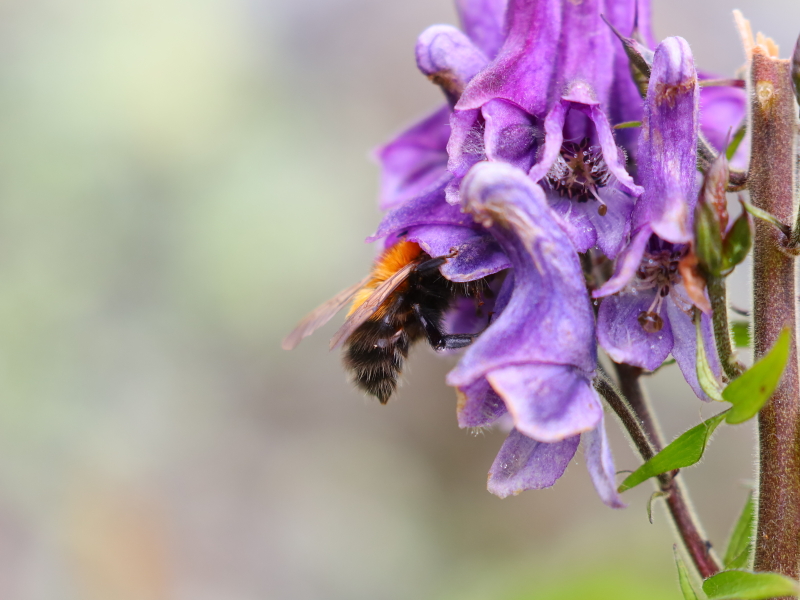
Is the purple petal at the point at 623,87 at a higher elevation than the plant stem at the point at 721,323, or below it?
higher

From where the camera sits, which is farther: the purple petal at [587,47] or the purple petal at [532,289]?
the purple petal at [587,47]

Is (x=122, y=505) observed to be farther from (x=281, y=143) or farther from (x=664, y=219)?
(x=664, y=219)

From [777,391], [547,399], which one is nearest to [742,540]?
[777,391]

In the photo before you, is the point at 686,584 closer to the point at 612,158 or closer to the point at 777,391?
the point at 777,391

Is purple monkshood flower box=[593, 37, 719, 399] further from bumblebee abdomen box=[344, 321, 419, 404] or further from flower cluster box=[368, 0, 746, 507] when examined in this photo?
bumblebee abdomen box=[344, 321, 419, 404]

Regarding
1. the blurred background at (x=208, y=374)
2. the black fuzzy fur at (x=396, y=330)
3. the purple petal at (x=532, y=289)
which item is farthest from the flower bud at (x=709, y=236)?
the blurred background at (x=208, y=374)

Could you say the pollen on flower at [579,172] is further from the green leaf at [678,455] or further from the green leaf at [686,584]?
the green leaf at [686,584]

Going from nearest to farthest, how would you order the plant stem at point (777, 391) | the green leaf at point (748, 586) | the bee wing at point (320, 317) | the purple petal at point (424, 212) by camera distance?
the green leaf at point (748, 586) < the plant stem at point (777, 391) < the purple petal at point (424, 212) < the bee wing at point (320, 317)
